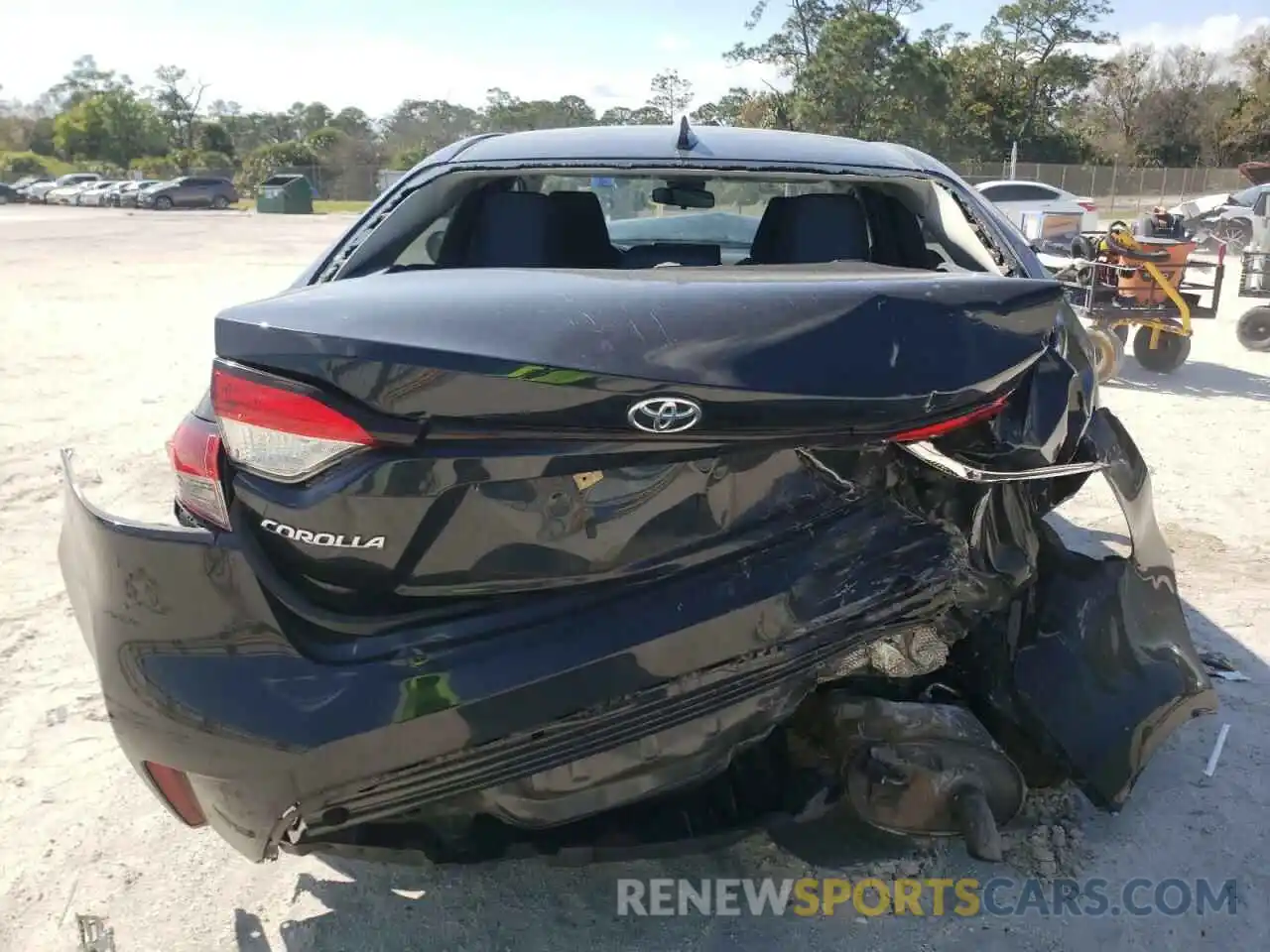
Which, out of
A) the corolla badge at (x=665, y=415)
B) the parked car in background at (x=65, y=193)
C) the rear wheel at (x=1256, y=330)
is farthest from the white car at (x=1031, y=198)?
the parked car in background at (x=65, y=193)

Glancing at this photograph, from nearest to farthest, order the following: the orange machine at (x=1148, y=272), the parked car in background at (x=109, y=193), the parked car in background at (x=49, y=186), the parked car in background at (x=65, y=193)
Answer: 1. the orange machine at (x=1148, y=272)
2. the parked car in background at (x=109, y=193)
3. the parked car in background at (x=65, y=193)
4. the parked car in background at (x=49, y=186)

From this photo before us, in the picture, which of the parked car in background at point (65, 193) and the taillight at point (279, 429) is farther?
the parked car in background at point (65, 193)

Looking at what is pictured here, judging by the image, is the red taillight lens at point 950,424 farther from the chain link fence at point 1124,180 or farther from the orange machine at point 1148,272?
the chain link fence at point 1124,180

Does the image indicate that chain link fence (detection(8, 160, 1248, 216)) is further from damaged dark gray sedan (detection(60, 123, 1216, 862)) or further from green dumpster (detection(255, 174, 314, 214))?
damaged dark gray sedan (detection(60, 123, 1216, 862))

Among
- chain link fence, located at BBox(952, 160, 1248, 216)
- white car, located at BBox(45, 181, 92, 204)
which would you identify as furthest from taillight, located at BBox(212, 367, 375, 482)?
white car, located at BBox(45, 181, 92, 204)

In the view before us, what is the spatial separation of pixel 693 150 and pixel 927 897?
203 cm

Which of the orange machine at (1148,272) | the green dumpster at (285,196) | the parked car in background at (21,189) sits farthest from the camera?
the parked car in background at (21,189)

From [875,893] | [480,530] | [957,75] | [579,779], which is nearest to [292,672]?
[480,530]

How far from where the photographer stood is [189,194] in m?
44.6

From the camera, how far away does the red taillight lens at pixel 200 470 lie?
1.74 metres

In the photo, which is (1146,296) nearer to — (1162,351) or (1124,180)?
(1162,351)

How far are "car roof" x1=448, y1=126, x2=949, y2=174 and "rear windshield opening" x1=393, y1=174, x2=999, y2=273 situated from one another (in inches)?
2.5

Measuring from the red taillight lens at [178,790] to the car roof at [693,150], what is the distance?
70.8 inches

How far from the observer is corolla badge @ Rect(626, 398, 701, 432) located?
64.2 inches
